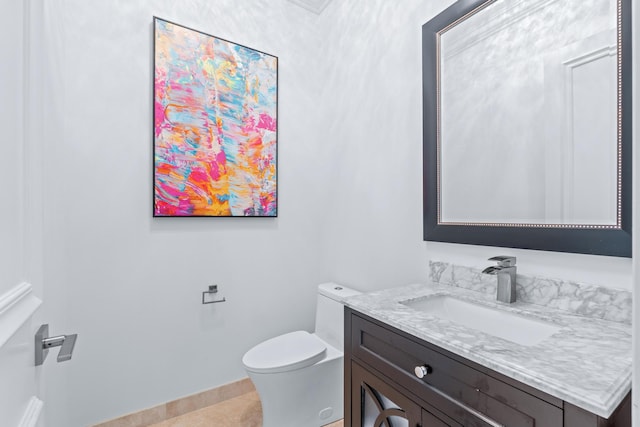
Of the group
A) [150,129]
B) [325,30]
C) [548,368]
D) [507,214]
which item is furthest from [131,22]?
[548,368]

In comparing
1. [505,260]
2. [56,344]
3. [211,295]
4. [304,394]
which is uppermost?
[505,260]

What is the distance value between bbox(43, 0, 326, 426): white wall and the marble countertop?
1118 millimetres

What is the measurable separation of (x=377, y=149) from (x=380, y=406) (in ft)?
4.18

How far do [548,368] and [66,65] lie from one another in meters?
2.14

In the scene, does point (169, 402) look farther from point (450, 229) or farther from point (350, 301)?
point (450, 229)

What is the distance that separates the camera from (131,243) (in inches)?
65.3

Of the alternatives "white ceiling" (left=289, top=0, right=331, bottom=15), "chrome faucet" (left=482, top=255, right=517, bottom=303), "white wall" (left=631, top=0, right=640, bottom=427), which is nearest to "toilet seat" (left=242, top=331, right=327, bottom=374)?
"chrome faucet" (left=482, top=255, right=517, bottom=303)

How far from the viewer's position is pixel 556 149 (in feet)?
3.50

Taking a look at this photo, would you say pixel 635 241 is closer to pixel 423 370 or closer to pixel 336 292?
pixel 423 370

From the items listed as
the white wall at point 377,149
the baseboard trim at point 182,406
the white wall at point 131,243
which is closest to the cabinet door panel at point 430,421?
the white wall at point 377,149

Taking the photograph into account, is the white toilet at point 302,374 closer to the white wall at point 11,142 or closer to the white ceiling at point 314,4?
the white wall at point 11,142

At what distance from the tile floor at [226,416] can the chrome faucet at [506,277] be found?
1.19 m

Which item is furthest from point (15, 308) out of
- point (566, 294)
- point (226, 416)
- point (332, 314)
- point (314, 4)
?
point (314, 4)

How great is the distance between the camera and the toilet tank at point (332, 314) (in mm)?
1766
